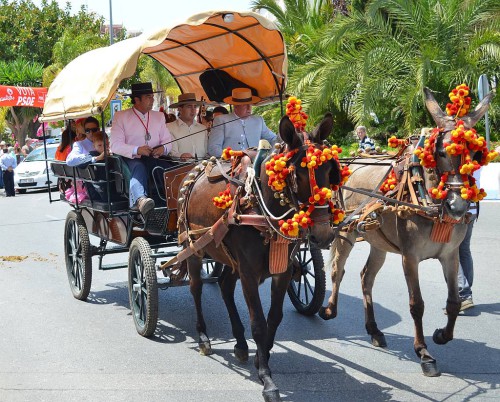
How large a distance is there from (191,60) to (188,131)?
1.33 meters

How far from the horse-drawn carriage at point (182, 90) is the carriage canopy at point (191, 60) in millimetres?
11

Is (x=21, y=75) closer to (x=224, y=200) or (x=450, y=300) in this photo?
(x=224, y=200)

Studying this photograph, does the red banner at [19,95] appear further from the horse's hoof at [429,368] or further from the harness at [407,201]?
the horse's hoof at [429,368]

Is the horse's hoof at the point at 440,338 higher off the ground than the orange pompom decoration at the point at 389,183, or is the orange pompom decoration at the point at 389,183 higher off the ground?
the orange pompom decoration at the point at 389,183

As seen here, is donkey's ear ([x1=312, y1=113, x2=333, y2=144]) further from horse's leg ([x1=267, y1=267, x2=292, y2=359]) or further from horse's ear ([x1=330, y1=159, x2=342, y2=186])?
horse's leg ([x1=267, y1=267, x2=292, y2=359])

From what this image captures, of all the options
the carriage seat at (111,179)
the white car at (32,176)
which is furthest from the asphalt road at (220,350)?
the white car at (32,176)

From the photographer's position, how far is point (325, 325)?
8.00 meters

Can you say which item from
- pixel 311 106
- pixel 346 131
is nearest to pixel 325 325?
pixel 311 106

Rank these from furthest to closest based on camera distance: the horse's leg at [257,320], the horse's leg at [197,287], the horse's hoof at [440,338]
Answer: the horse's leg at [197,287] < the horse's hoof at [440,338] < the horse's leg at [257,320]

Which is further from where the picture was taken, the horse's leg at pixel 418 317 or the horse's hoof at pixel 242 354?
the horse's hoof at pixel 242 354

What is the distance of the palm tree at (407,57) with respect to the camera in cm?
2145

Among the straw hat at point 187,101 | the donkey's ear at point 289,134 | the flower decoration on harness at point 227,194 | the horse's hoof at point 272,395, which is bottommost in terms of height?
the horse's hoof at point 272,395

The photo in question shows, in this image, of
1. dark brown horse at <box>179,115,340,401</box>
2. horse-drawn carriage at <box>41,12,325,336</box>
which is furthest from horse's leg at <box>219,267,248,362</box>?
horse-drawn carriage at <box>41,12,325,336</box>

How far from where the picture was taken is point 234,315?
23.4 feet
